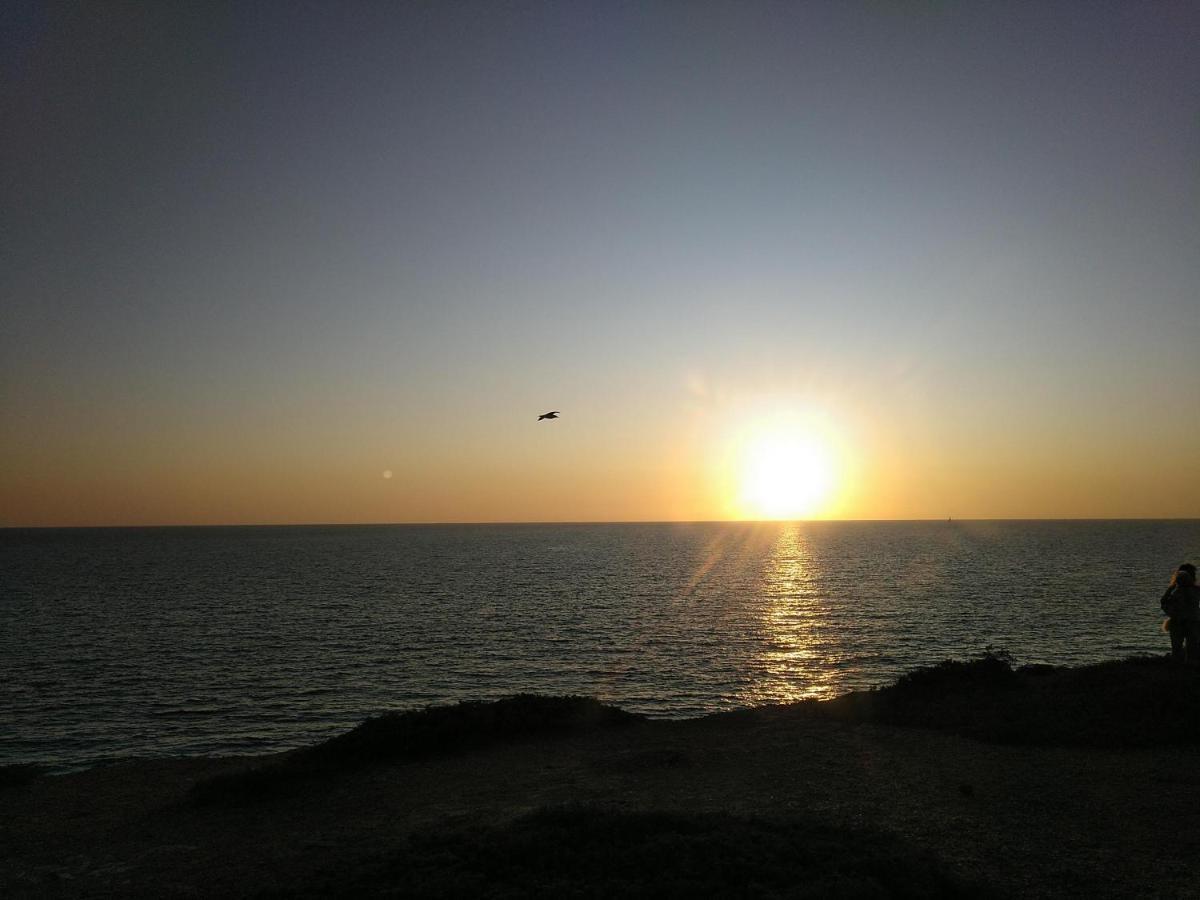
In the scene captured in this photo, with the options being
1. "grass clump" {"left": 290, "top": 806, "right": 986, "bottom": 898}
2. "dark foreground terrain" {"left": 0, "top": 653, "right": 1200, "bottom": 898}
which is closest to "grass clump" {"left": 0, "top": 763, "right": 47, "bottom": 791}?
"dark foreground terrain" {"left": 0, "top": 653, "right": 1200, "bottom": 898}

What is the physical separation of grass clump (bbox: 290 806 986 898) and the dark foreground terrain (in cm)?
5

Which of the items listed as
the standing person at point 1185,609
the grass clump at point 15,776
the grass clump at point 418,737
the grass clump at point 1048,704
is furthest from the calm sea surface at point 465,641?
Answer: the standing person at point 1185,609

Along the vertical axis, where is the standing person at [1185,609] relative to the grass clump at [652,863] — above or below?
above

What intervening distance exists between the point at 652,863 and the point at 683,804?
434 cm

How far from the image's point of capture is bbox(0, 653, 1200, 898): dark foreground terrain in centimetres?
1259

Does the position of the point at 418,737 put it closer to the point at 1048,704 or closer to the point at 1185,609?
the point at 1048,704

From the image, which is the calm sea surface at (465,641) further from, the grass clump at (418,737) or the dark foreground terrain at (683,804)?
the dark foreground terrain at (683,804)

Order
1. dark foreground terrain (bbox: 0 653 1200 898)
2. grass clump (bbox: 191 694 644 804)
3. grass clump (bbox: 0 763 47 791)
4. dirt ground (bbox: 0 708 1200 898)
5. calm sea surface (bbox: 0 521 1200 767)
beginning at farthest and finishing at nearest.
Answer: calm sea surface (bbox: 0 521 1200 767)
grass clump (bbox: 0 763 47 791)
grass clump (bbox: 191 694 644 804)
dirt ground (bbox: 0 708 1200 898)
dark foreground terrain (bbox: 0 653 1200 898)

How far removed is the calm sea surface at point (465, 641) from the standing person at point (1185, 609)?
16370 mm

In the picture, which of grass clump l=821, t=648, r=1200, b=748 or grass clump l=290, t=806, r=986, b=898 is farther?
grass clump l=821, t=648, r=1200, b=748

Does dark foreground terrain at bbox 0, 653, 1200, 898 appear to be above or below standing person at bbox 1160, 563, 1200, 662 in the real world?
below

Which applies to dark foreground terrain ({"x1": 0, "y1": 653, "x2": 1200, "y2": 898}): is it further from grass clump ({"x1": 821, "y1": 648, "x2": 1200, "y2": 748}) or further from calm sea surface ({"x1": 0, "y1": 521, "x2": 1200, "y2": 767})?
calm sea surface ({"x1": 0, "y1": 521, "x2": 1200, "y2": 767})

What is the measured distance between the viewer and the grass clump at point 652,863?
11773 millimetres

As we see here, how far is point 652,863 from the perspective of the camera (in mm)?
12617
